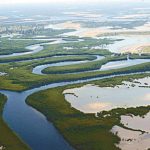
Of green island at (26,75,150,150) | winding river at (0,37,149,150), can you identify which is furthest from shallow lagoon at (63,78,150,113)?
winding river at (0,37,149,150)

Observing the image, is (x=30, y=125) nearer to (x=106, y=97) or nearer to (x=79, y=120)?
(x=79, y=120)

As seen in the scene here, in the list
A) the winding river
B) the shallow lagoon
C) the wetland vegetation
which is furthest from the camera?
the shallow lagoon

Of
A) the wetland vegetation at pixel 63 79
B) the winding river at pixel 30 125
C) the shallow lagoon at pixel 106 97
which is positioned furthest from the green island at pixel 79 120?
the shallow lagoon at pixel 106 97

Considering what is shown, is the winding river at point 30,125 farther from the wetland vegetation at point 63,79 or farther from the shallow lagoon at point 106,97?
the shallow lagoon at point 106,97

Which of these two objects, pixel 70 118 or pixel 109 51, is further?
pixel 109 51

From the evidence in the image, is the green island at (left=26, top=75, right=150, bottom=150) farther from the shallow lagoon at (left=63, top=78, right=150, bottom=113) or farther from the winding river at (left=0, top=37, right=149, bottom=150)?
the shallow lagoon at (left=63, top=78, right=150, bottom=113)

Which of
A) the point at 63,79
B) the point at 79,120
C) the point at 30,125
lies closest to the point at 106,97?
the point at 79,120

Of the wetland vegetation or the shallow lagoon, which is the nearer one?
the wetland vegetation

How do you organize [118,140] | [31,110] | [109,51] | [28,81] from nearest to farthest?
[118,140]
[31,110]
[28,81]
[109,51]

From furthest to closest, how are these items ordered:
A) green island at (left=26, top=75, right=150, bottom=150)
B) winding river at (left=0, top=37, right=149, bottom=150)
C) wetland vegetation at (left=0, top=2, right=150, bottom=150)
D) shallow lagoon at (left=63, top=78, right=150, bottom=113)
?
shallow lagoon at (left=63, top=78, right=150, bottom=113), wetland vegetation at (left=0, top=2, right=150, bottom=150), green island at (left=26, top=75, right=150, bottom=150), winding river at (left=0, top=37, right=149, bottom=150)

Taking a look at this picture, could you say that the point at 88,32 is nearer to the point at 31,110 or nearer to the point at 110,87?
the point at 110,87

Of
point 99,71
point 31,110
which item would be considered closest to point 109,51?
point 99,71
